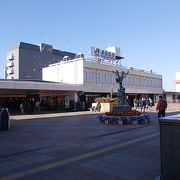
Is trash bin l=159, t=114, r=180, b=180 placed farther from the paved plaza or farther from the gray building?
the gray building

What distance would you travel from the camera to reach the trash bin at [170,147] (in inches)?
187

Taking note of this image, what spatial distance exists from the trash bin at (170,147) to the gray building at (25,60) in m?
86.7

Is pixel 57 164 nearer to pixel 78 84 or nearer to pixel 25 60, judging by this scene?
pixel 78 84

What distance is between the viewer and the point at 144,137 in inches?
446

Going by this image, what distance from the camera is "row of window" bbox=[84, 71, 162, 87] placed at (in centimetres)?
4114

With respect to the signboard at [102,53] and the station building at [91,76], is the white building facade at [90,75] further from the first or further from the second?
the signboard at [102,53]

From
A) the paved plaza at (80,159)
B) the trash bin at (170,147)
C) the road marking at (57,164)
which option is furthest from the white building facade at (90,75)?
the trash bin at (170,147)

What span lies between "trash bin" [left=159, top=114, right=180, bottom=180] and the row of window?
35.1 meters

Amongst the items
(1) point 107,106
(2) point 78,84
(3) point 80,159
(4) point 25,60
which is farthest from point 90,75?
(4) point 25,60

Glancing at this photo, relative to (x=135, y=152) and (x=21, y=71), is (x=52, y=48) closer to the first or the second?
(x=21, y=71)

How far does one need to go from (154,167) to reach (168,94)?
6773 cm

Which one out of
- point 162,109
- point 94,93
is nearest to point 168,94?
point 94,93

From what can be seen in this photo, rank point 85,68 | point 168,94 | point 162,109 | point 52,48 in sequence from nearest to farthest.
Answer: point 162,109
point 85,68
point 168,94
point 52,48

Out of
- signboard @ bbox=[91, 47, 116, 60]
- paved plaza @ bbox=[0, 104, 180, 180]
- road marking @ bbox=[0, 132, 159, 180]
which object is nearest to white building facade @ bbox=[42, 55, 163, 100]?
signboard @ bbox=[91, 47, 116, 60]
